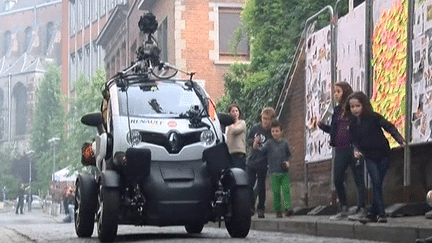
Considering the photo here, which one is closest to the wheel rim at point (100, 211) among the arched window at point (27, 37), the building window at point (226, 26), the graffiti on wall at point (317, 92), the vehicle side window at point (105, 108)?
the vehicle side window at point (105, 108)

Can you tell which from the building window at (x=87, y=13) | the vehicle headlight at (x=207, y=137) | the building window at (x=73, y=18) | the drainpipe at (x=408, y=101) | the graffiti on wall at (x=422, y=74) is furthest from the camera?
the building window at (x=73, y=18)

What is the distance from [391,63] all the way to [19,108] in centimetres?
10921

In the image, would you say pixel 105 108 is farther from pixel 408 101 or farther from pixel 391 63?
pixel 391 63

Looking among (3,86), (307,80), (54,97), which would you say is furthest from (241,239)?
(3,86)

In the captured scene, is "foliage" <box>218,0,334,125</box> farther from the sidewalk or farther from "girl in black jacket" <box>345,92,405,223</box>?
"girl in black jacket" <box>345,92,405,223</box>

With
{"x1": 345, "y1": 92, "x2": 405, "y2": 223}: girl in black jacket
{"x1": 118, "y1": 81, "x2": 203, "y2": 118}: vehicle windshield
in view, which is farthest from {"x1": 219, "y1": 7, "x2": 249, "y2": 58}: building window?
{"x1": 118, "y1": 81, "x2": 203, "y2": 118}: vehicle windshield

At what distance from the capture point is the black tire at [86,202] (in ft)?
36.0

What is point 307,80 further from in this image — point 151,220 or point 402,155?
point 151,220

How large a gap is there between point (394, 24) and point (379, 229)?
315 centimetres

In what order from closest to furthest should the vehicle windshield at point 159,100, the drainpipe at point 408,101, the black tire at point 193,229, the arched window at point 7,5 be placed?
the vehicle windshield at point 159,100 → the drainpipe at point 408,101 → the black tire at point 193,229 → the arched window at point 7,5

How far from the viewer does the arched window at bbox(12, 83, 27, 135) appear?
11694 centimetres

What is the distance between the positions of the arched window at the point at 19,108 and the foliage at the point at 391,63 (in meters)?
105

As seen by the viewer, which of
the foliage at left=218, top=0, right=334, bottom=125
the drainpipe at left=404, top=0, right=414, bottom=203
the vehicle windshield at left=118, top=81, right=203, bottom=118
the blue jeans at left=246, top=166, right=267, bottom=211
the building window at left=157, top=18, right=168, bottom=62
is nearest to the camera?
the vehicle windshield at left=118, top=81, right=203, bottom=118

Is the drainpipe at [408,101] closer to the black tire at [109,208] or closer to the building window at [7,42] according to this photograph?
the black tire at [109,208]
